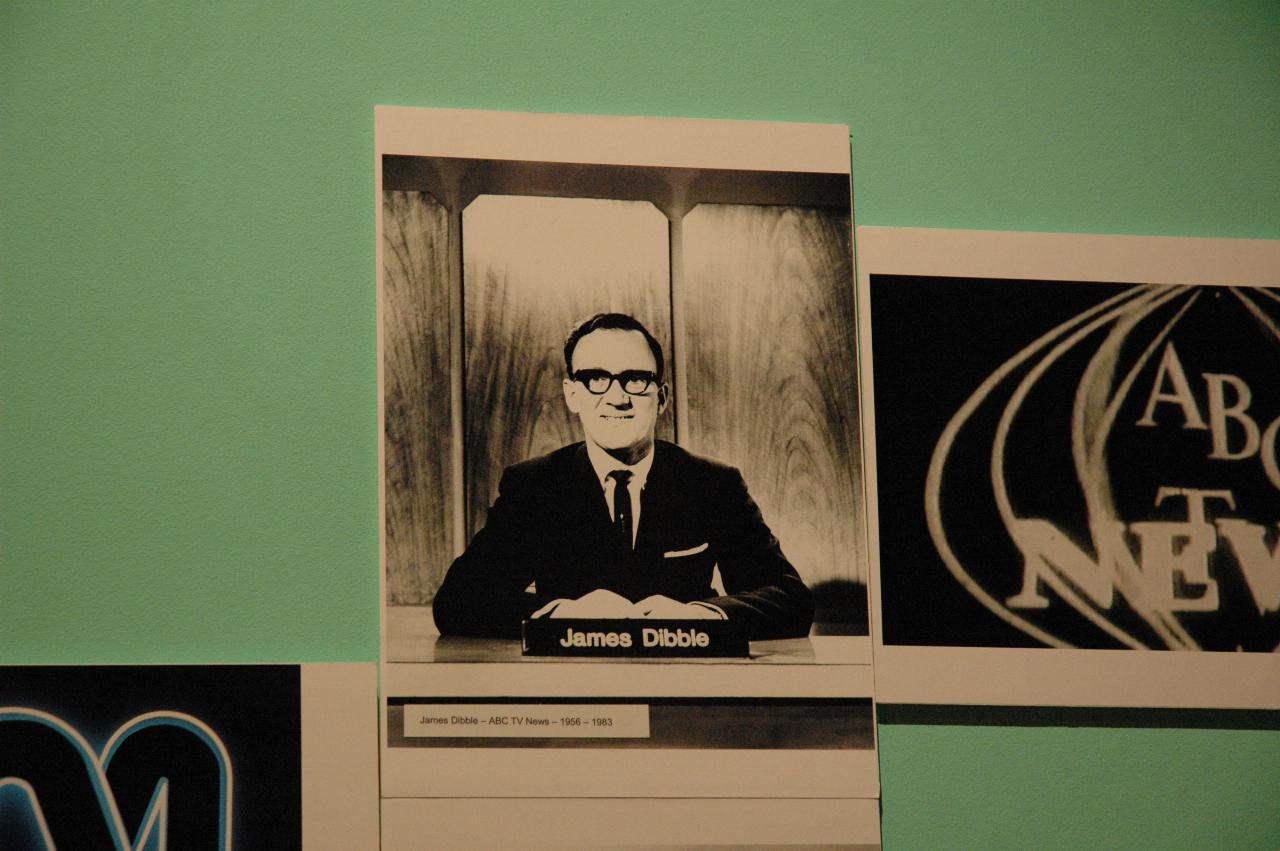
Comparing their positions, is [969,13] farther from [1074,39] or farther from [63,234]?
[63,234]

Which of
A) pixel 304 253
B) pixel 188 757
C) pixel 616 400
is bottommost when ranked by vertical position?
pixel 188 757

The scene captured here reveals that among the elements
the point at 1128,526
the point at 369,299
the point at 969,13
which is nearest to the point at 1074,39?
the point at 969,13

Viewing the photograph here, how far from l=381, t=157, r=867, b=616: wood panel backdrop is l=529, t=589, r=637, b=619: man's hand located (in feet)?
0.35

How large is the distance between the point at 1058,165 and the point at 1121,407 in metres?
0.27

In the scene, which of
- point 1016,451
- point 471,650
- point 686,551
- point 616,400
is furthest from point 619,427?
point 1016,451

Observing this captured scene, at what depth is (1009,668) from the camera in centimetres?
117

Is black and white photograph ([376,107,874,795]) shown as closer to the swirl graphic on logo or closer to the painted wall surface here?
the painted wall surface

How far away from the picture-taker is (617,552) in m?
1.14

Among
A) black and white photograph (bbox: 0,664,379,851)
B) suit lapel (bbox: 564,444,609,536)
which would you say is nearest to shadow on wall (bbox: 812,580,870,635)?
suit lapel (bbox: 564,444,609,536)

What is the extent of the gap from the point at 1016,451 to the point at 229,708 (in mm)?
820

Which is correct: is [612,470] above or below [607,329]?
below

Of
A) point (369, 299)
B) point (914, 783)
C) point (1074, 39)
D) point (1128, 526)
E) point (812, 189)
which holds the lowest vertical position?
point (914, 783)
